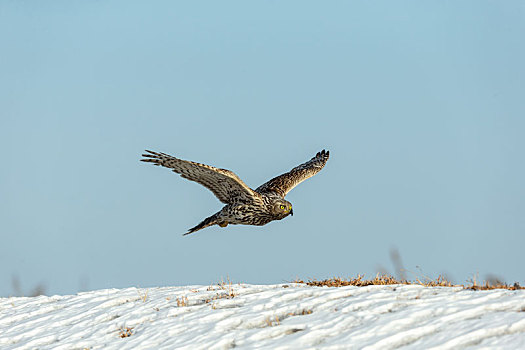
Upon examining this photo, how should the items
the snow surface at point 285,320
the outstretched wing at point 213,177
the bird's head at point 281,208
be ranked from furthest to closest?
the bird's head at point 281,208
the outstretched wing at point 213,177
the snow surface at point 285,320

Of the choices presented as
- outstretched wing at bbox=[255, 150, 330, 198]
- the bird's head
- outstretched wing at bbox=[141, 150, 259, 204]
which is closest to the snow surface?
outstretched wing at bbox=[141, 150, 259, 204]

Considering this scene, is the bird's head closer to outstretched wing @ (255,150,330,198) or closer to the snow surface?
outstretched wing @ (255,150,330,198)

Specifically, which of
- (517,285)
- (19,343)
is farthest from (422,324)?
(19,343)

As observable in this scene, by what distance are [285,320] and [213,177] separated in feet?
18.9

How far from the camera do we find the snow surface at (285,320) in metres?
7.61

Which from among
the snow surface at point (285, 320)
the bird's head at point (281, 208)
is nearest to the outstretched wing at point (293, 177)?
the bird's head at point (281, 208)

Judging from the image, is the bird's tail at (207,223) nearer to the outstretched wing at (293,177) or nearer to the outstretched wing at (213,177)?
the outstretched wing at (213,177)

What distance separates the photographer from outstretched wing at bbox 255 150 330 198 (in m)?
17.3

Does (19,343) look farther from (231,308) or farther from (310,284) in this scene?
(310,284)

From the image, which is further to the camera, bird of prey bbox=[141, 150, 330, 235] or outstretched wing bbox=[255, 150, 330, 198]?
outstretched wing bbox=[255, 150, 330, 198]

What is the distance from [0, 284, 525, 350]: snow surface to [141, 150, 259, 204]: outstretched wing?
102 inches

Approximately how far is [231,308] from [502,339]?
4.11 meters

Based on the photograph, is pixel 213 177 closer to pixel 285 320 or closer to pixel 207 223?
pixel 207 223

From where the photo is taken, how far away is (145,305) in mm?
11008
